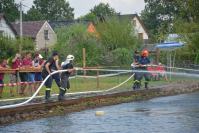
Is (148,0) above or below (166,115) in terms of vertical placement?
above

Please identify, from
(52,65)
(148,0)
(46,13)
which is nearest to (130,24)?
(148,0)

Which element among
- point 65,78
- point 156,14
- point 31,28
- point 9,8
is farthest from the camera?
point 9,8

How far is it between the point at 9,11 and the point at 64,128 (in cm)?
9329

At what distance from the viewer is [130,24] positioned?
6328 centimetres

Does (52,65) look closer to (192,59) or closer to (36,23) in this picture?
(192,59)

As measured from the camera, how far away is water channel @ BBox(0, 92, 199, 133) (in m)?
12.8

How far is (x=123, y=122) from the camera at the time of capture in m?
14.3

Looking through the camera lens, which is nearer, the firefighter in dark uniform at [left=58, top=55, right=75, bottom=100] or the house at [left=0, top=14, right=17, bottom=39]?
the firefighter in dark uniform at [left=58, top=55, right=75, bottom=100]

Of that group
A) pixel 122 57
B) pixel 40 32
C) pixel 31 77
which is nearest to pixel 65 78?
pixel 31 77

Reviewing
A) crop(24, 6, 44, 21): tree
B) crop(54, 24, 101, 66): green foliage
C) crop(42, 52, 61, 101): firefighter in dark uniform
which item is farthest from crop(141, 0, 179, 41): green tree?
crop(42, 52, 61, 101): firefighter in dark uniform

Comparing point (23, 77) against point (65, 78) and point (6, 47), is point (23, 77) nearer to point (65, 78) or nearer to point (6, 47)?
point (65, 78)

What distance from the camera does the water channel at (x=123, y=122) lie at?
12766 millimetres

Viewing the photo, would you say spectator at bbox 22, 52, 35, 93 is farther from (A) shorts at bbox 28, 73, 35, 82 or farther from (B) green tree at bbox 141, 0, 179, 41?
(B) green tree at bbox 141, 0, 179, 41

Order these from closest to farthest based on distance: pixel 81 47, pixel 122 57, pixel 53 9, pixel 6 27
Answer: pixel 81 47 < pixel 122 57 < pixel 6 27 < pixel 53 9
